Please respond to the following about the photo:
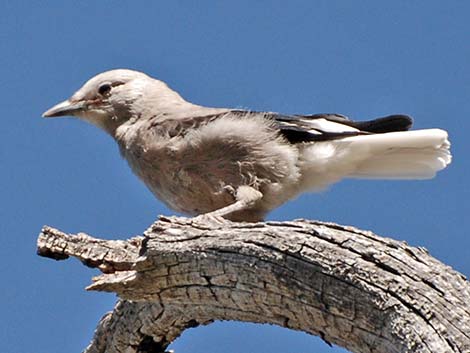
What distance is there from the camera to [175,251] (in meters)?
4.64

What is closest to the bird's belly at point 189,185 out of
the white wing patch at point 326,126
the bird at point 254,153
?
the bird at point 254,153

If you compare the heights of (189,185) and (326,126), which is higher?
(326,126)

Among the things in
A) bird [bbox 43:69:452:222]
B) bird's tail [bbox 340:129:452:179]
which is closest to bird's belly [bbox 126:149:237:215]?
bird [bbox 43:69:452:222]

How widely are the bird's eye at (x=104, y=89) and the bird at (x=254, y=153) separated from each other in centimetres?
29

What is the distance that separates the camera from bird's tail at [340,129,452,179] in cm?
644

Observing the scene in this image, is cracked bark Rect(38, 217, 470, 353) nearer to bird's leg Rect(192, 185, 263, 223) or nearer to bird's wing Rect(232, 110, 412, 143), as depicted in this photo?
bird's leg Rect(192, 185, 263, 223)

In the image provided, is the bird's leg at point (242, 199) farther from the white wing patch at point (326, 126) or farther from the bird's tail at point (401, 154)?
the bird's tail at point (401, 154)

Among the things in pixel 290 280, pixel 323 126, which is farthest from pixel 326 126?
pixel 290 280

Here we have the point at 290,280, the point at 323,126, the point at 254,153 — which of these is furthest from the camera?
the point at 323,126

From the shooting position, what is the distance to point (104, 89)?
7113 millimetres

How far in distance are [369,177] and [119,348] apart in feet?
7.24

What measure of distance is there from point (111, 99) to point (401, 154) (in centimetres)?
207

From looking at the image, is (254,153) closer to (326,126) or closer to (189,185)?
(189,185)

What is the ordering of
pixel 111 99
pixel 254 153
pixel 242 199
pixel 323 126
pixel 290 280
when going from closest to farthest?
pixel 290 280, pixel 242 199, pixel 254 153, pixel 323 126, pixel 111 99
